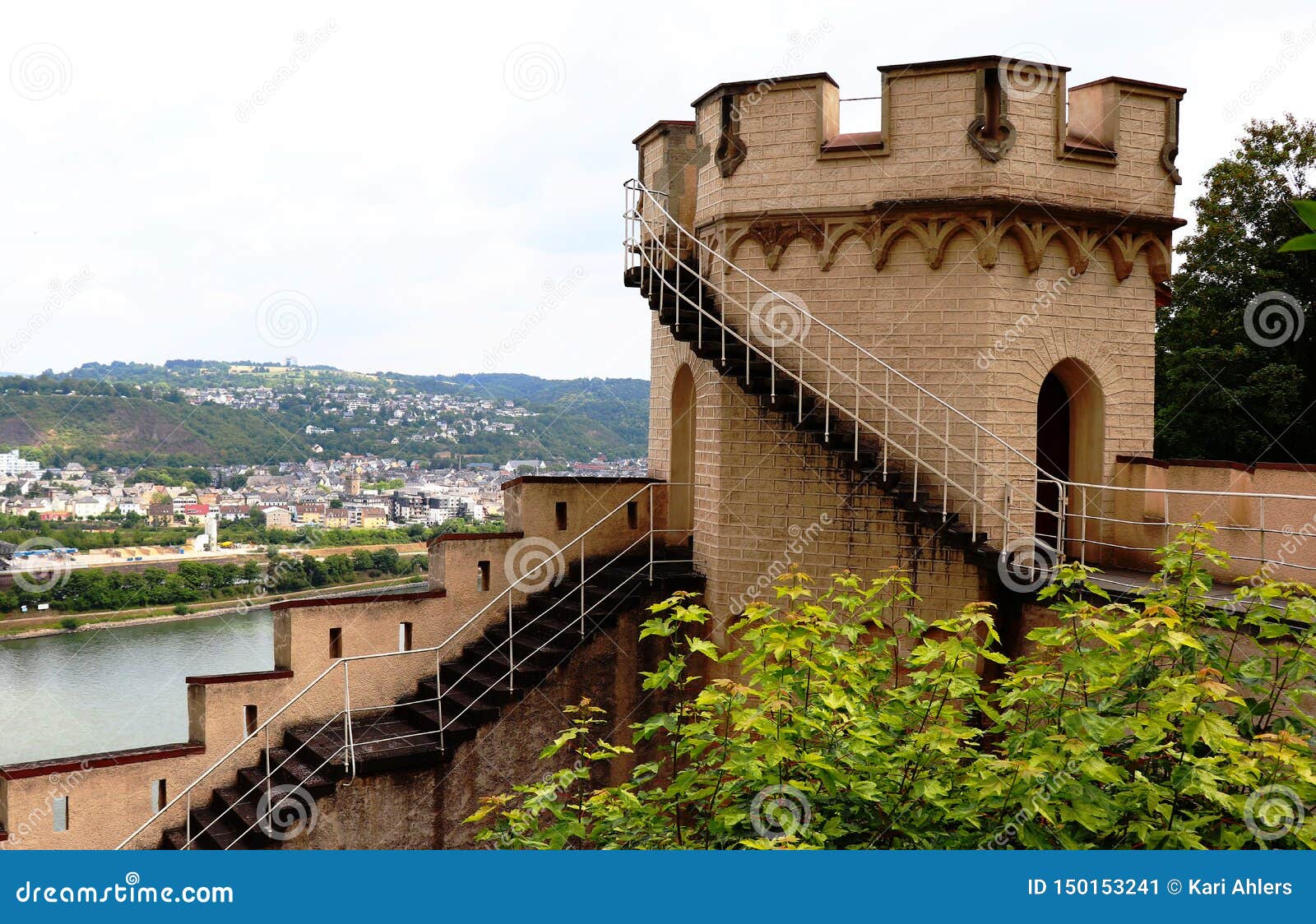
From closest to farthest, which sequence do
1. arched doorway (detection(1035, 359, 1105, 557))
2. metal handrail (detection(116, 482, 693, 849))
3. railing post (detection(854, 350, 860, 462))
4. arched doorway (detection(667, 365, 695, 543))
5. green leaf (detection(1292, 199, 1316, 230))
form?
1. green leaf (detection(1292, 199, 1316, 230))
2. metal handrail (detection(116, 482, 693, 849))
3. railing post (detection(854, 350, 860, 462))
4. arched doorway (detection(1035, 359, 1105, 557))
5. arched doorway (detection(667, 365, 695, 543))

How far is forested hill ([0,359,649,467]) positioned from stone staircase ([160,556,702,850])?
850cm

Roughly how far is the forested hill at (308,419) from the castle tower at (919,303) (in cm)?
935

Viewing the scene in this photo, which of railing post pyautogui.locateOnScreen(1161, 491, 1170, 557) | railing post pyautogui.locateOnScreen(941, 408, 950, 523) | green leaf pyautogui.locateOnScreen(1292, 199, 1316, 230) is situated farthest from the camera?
railing post pyautogui.locateOnScreen(1161, 491, 1170, 557)

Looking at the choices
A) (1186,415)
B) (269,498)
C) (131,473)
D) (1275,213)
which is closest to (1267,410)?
(1186,415)

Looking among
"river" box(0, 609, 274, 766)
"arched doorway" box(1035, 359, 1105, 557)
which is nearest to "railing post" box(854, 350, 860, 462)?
"arched doorway" box(1035, 359, 1105, 557)

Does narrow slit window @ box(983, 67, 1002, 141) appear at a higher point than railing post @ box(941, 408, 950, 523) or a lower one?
higher

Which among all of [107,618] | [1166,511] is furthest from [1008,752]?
[107,618]

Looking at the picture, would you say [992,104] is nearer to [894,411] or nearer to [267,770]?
[894,411]

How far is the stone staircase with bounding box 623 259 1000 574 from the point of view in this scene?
1101 centimetres

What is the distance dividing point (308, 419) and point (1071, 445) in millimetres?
20224

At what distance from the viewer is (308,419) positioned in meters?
27.3

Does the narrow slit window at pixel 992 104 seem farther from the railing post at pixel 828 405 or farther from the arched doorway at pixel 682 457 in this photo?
the arched doorway at pixel 682 457

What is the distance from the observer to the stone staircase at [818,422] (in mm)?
11008

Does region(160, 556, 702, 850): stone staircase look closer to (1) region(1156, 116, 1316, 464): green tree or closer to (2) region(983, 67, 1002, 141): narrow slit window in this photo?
(2) region(983, 67, 1002, 141): narrow slit window
